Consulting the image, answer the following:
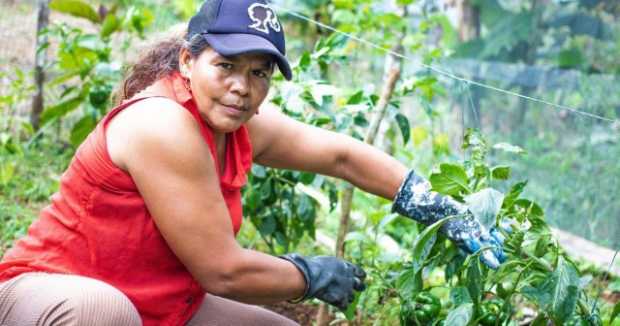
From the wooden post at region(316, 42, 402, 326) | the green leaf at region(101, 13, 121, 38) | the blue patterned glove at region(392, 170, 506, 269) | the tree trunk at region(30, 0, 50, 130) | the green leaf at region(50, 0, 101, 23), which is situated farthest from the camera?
the tree trunk at region(30, 0, 50, 130)

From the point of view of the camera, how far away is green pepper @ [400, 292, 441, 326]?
94.2 inches

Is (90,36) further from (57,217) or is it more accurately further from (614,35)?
(614,35)

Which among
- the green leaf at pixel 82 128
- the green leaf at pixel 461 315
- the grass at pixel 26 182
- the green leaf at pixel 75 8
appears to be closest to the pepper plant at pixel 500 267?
the green leaf at pixel 461 315

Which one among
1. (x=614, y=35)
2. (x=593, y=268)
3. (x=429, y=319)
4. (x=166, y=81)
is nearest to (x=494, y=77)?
(x=614, y=35)

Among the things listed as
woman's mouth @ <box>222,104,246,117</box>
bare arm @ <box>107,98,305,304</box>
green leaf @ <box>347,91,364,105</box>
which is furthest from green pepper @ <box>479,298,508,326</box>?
green leaf @ <box>347,91,364,105</box>

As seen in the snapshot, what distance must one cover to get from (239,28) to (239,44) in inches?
2.5

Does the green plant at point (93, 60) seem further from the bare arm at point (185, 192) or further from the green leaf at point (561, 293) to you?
the green leaf at point (561, 293)

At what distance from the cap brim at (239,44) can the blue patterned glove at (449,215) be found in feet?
1.95

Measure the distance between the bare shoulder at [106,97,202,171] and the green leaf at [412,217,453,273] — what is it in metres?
0.61

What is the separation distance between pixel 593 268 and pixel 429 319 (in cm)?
194

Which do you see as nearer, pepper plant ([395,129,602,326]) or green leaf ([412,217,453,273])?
pepper plant ([395,129,602,326])

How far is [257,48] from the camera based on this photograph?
6.27ft

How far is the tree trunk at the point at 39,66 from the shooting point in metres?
4.98

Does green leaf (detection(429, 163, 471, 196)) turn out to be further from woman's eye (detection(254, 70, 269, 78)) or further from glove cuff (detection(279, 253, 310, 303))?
woman's eye (detection(254, 70, 269, 78))
